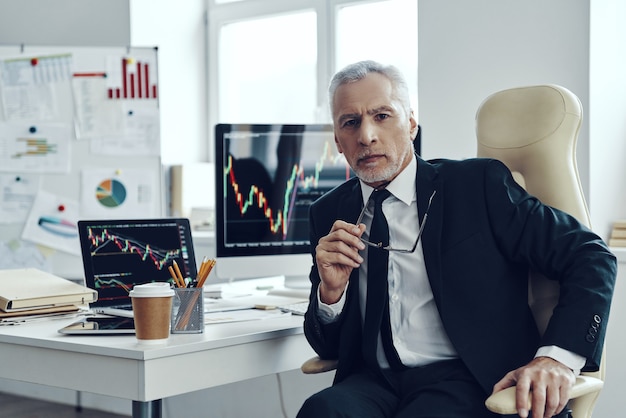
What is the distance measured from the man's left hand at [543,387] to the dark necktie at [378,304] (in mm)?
312

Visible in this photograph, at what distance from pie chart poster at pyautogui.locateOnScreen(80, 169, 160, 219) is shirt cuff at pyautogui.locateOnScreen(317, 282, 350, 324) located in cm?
193

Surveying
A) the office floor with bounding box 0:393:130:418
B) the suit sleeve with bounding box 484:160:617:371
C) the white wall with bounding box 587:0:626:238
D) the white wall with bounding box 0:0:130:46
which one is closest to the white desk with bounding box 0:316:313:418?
the suit sleeve with bounding box 484:160:617:371

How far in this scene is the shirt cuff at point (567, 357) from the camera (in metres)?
1.58

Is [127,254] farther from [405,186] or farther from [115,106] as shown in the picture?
[115,106]

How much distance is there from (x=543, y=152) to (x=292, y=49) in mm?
2263

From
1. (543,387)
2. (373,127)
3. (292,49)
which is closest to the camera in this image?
(543,387)

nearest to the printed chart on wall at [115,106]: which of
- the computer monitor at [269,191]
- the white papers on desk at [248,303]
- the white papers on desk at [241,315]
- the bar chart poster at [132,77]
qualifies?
the bar chart poster at [132,77]

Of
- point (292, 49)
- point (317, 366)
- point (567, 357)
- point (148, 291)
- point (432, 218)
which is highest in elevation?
point (292, 49)

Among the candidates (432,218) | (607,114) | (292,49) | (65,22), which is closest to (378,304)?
(432,218)

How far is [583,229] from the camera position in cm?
171

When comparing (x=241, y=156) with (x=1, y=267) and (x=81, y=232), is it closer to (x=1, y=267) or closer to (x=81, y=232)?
(x=81, y=232)

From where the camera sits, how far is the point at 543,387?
1510mm

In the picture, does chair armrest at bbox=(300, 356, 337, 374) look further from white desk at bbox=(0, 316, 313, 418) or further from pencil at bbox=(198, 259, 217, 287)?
pencil at bbox=(198, 259, 217, 287)

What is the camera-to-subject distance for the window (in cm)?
361
